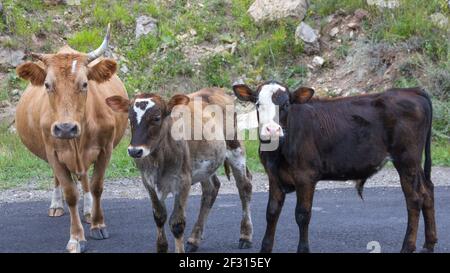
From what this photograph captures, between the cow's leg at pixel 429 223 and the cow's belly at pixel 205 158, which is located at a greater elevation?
the cow's belly at pixel 205 158

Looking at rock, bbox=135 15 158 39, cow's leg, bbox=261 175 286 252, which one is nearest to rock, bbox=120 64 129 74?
rock, bbox=135 15 158 39

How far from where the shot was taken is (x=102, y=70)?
10.3 metres

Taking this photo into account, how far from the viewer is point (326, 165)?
8797mm

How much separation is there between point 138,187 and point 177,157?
14.9 feet

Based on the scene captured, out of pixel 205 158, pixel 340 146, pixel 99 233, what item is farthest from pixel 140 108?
pixel 99 233

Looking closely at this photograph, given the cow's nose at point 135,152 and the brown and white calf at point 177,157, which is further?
the brown and white calf at point 177,157

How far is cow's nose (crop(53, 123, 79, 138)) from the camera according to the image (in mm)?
9273

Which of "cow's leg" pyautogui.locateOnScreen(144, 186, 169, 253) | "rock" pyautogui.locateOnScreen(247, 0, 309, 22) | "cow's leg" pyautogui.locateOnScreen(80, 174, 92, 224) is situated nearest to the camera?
"cow's leg" pyautogui.locateOnScreen(144, 186, 169, 253)

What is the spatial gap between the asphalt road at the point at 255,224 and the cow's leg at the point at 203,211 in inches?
4.6

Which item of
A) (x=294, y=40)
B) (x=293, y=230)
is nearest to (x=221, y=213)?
(x=293, y=230)

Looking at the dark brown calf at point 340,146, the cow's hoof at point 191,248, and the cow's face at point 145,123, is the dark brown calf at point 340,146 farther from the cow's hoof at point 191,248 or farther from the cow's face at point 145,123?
the cow's hoof at point 191,248

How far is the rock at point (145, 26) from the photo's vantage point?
19.8 metres

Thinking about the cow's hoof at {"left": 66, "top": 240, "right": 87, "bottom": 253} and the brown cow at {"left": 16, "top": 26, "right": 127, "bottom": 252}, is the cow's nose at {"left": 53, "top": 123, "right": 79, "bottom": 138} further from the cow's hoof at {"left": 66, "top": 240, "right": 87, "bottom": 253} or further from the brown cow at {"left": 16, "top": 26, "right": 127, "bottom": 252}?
the cow's hoof at {"left": 66, "top": 240, "right": 87, "bottom": 253}

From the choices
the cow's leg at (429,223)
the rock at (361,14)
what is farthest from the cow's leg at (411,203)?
the rock at (361,14)
